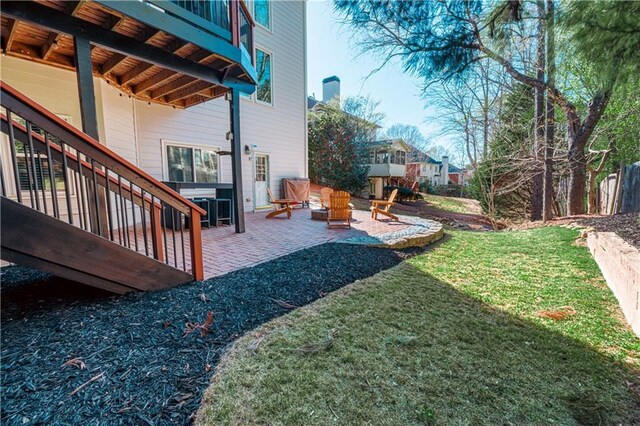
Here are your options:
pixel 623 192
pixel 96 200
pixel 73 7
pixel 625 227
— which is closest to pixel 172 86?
pixel 73 7

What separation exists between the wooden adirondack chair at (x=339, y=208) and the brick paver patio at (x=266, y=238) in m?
0.32

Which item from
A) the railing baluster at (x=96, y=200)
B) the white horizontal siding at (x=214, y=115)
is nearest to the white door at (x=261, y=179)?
the white horizontal siding at (x=214, y=115)

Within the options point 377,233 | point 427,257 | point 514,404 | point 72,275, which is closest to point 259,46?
point 377,233

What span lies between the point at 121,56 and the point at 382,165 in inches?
736

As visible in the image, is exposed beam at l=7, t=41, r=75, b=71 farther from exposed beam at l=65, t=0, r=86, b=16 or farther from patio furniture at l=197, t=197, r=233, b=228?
patio furniture at l=197, t=197, r=233, b=228

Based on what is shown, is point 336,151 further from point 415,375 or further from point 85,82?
point 415,375

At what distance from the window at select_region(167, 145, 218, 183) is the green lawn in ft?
20.4

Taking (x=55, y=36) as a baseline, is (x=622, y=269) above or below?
below

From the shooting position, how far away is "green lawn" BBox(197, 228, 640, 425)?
1.73 metres

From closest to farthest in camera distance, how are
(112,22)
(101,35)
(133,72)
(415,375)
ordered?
(415,375)
(112,22)
(101,35)
(133,72)

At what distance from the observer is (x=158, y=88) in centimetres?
625

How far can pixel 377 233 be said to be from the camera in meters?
6.21

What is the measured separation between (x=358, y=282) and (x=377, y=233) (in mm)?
2762

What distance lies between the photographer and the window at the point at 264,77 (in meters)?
9.50
